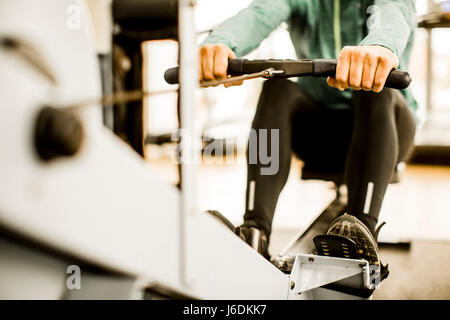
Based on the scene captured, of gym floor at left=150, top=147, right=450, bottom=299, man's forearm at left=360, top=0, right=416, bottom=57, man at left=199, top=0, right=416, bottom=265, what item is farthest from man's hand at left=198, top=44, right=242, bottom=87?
gym floor at left=150, top=147, right=450, bottom=299

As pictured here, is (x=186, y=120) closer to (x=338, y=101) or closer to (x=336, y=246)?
(x=336, y=246)

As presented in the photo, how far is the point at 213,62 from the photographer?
0.90m

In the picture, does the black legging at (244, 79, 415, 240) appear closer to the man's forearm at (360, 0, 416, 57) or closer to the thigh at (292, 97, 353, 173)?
the thigh at (292, 97, 353, 173)

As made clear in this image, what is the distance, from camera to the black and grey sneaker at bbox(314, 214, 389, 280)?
883 mm

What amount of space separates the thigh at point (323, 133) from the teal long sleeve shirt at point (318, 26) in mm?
53

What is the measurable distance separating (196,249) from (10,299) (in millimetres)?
246

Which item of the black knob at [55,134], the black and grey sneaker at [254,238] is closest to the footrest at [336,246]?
the black and grey sneaker at [254,238]

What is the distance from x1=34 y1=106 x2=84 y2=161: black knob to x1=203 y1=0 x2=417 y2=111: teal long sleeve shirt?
24.7 inches

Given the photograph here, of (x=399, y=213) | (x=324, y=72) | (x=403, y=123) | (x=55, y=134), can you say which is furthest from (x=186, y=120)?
(x=399, y=213)

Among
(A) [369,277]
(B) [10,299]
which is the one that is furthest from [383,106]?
(B) [10,299]

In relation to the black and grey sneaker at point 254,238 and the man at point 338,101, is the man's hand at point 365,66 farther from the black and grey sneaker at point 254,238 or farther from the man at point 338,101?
the black and grey sneaker at point 254,238

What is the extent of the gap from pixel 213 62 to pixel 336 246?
1.54 ft

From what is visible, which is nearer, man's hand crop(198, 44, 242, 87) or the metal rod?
the metal rod

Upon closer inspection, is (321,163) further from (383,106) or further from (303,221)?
(303,221)
